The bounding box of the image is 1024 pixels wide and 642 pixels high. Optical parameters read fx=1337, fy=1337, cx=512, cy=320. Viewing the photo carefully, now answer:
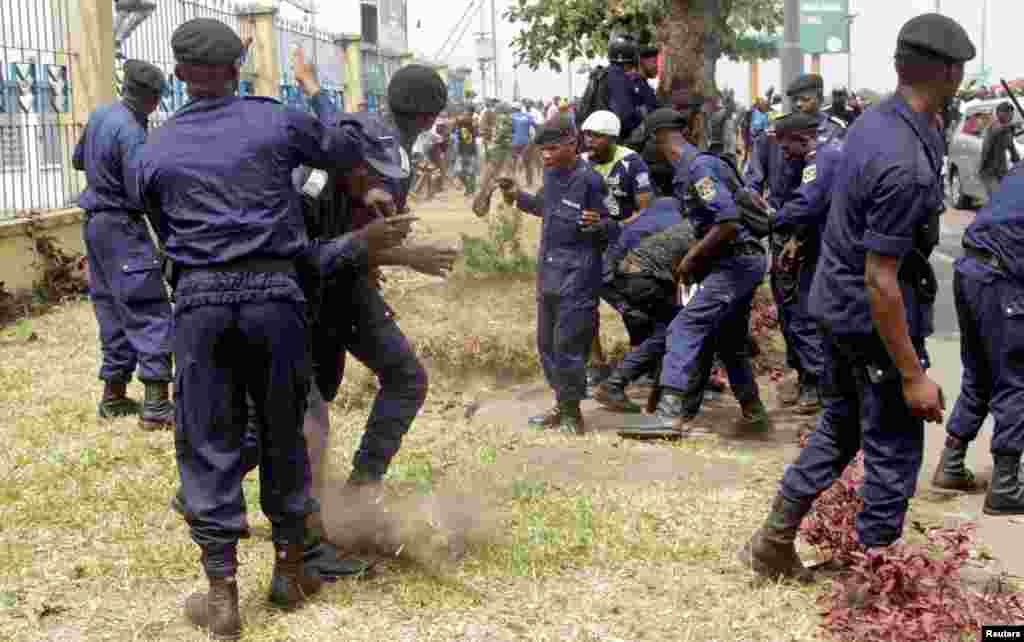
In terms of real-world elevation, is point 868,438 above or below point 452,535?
above

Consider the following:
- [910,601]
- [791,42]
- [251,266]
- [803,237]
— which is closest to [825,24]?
[791,42]

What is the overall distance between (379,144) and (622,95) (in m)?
4.90

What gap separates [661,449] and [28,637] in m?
3.43

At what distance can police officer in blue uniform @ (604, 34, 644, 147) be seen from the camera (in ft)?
30.3

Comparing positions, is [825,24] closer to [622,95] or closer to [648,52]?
[648,52]

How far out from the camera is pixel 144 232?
23.3 feet

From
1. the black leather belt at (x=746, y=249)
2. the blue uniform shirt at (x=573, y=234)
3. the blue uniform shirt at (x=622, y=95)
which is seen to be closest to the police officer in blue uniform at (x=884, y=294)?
the black leather belt at (x=746, y=249)

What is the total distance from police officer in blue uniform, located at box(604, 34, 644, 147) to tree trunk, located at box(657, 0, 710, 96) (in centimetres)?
107

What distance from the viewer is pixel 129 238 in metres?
7.06

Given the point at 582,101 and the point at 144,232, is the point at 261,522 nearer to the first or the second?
the point at 144,232

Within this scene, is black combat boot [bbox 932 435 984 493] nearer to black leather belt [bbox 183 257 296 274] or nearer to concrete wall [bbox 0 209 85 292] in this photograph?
black leather belt [bbox 183 257 296 274]

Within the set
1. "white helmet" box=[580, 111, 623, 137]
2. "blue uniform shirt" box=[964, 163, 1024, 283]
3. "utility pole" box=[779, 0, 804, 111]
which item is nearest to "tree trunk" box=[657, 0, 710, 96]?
"utility pole" box=[779, 0, 804, 111]

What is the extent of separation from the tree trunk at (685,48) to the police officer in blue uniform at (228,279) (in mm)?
6443

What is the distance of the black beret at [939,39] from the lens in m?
3.99
